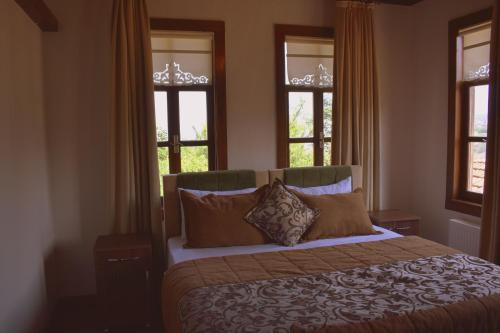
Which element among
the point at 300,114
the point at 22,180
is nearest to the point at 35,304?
the point at 22,180

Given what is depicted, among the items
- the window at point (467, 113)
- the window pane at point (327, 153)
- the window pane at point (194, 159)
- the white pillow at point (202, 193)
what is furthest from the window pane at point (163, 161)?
the window at point (467, 113)

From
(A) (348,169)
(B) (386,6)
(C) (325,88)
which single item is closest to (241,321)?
(A) (348,169)

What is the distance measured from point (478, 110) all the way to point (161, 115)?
8.95 feet

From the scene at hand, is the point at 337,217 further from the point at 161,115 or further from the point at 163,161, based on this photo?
the point at 161,115

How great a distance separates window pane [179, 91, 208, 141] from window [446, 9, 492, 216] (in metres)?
2.21

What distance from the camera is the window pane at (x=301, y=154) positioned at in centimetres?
379

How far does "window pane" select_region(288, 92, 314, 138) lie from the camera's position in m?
3.74

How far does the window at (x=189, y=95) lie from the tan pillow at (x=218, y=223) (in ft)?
2.30

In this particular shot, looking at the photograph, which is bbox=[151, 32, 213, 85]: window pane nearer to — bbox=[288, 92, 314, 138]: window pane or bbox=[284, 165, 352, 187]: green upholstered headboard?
bbox=[288, 92, 314, 138]: window pane

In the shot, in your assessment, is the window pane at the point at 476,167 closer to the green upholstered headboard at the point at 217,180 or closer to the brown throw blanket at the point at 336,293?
the brown throw blanket at the point at 336,293

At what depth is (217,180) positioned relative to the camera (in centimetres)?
321


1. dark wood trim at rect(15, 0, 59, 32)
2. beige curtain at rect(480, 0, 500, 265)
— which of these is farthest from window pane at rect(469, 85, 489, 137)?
dark wood trim at rect(15, 0, 59, 32)

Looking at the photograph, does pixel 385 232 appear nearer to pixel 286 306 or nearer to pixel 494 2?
pixel 286 306

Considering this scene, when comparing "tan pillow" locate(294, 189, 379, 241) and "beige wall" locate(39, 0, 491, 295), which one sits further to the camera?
"beige wall" locate(39, 0, 491, 295)
